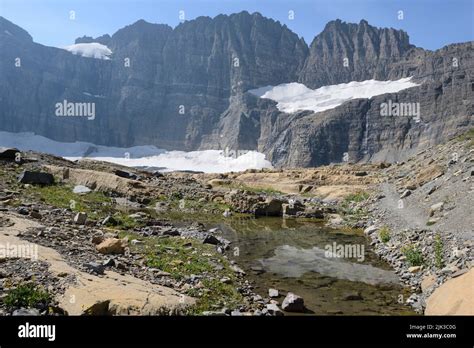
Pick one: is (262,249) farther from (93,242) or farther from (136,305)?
(136,305)

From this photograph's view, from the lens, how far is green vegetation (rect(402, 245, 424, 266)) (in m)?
20.8

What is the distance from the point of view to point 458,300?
12461 millimetres

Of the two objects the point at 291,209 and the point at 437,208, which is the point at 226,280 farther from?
the point at 291,209

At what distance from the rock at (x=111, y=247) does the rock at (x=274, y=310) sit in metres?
7.85

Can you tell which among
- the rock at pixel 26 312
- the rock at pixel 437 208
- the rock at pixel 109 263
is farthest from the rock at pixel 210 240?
the rock at pixel 26 312

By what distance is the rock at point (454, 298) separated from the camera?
11.9 metres

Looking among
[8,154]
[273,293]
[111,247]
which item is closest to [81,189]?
[8,154]

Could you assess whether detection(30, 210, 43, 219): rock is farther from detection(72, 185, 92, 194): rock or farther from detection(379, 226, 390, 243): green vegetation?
detection(379, 226, 390, 243): green vegetation

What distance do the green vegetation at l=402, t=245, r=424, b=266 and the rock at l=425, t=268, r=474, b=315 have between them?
237 inches

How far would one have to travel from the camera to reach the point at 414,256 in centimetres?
2120

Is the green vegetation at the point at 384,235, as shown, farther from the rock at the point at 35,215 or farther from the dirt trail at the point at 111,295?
the rock at the point at 35,215

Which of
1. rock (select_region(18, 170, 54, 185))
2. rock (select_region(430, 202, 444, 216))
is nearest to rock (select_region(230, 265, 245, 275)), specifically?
rock (select_region(430, 202, 444, 216))

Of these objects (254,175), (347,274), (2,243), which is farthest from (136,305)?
(254,175)
